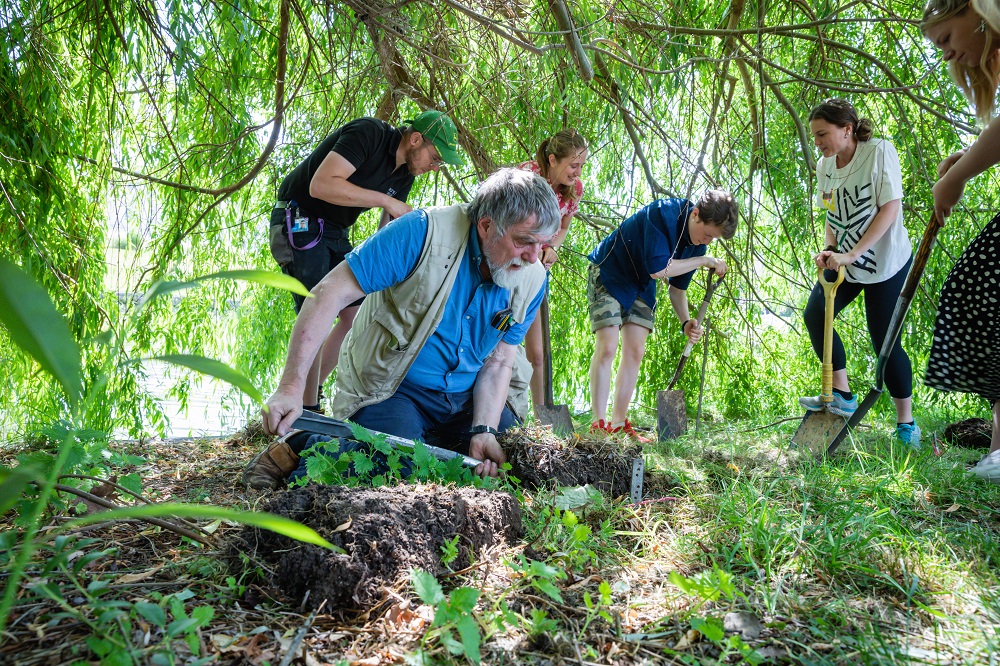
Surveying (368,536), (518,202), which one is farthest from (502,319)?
(368,536)

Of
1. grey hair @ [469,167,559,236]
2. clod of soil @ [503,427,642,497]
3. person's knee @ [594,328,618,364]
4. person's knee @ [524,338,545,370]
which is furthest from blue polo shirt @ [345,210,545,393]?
person's knee @ [524,338,545,370]

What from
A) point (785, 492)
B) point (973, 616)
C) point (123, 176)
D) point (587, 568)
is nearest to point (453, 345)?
point (587, 568)

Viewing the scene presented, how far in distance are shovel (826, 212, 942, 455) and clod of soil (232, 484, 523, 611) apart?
1.67 m

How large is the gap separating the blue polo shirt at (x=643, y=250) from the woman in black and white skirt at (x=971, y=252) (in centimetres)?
122

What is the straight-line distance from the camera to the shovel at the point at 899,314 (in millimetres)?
2602

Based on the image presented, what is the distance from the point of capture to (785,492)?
91.4 inches

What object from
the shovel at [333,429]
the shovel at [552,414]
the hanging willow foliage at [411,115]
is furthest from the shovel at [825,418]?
the shovel at [333,429]

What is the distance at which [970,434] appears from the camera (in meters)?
3.53

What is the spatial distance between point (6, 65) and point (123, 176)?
973mm

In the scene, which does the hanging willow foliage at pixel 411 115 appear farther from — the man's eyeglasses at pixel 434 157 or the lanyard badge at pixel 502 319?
the lanyard badge at pixel 502 319

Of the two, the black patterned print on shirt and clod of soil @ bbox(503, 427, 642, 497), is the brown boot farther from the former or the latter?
the black patterned print on shirt

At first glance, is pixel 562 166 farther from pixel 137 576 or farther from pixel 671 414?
pixel 137 576

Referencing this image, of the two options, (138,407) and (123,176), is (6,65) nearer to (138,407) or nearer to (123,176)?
(123,176)

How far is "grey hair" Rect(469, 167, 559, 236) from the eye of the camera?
229cm
